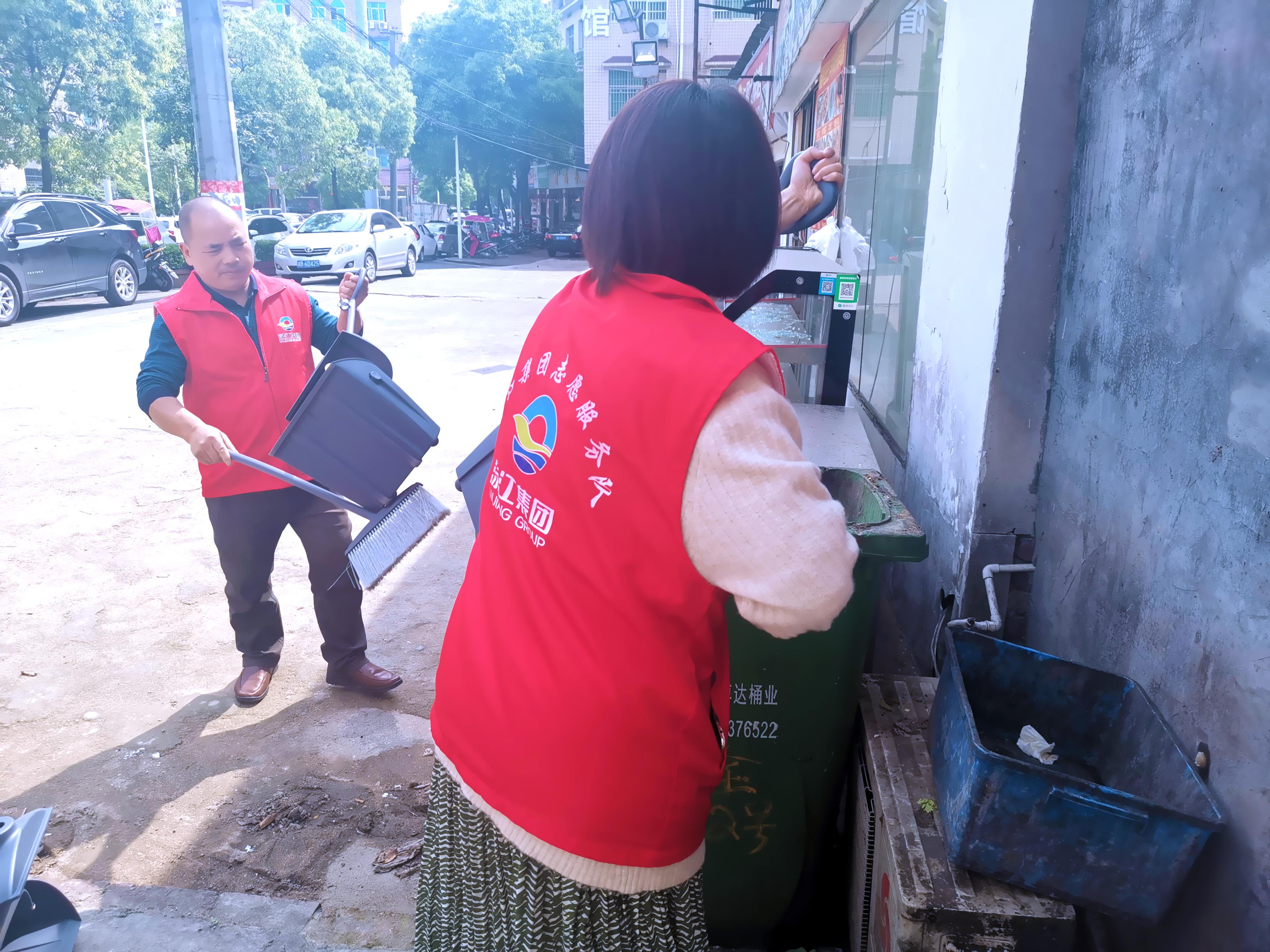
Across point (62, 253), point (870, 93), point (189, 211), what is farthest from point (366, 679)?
point (62, 253)

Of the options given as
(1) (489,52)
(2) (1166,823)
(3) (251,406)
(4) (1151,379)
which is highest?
(1) (489,52)

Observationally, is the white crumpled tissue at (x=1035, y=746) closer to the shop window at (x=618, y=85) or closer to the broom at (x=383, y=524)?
the broom at (x=383, y=524)

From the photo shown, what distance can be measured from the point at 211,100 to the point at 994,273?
676 centimetres

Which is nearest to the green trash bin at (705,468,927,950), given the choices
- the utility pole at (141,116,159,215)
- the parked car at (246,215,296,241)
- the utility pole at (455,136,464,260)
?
the parked car at (246,215,296,241)

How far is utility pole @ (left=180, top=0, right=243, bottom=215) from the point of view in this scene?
6.83m

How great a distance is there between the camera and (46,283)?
37.6ft

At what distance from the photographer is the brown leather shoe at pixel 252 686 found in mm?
3244

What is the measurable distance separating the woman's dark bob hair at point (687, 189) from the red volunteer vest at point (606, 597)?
5 cm

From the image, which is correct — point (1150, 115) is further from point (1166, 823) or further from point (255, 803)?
point (255, 803)

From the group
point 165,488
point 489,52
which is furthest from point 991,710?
point 489,52

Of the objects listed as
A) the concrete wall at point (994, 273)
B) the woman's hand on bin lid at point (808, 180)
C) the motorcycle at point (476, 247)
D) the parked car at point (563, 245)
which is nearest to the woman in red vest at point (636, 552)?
the woman's hand on bin lid at point (808, 180)

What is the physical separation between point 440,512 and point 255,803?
106cm

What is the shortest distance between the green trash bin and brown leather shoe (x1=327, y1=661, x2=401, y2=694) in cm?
165

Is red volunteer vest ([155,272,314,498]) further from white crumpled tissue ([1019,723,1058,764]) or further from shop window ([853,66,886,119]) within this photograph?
shop window ([853,66,886,119])
